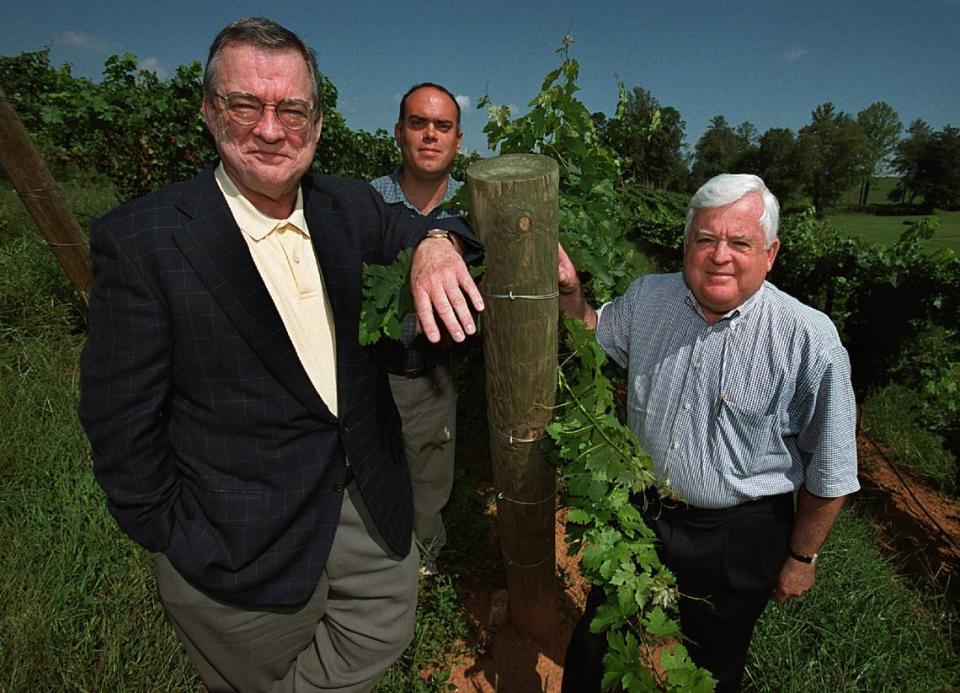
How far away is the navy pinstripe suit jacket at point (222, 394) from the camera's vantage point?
4.27 ft

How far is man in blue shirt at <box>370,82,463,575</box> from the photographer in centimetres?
278

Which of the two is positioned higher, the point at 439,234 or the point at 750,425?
the point at 439,234

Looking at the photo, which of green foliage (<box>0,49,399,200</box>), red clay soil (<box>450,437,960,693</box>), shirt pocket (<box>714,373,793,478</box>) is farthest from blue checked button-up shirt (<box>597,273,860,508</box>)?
green foliage (<box>0,49,399,200</box>)

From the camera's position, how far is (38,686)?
218 centimetres

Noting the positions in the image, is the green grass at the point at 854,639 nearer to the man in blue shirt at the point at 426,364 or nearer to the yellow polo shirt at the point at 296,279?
the man in blue shirt at the point at 426,364

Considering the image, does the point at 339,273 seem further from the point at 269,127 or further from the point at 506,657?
the point at 506,657

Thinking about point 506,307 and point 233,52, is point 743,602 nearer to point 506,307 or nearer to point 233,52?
point 506,307

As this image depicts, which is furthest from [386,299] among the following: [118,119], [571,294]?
[118,119]

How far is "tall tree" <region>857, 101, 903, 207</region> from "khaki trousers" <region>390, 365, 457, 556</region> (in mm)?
79938

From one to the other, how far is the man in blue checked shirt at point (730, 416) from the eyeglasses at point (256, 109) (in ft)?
3.54

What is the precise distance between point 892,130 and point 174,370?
9036 centimetres

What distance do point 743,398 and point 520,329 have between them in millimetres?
856

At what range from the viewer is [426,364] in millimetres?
2803

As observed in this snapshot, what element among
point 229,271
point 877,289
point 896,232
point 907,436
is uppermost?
point 229,271
